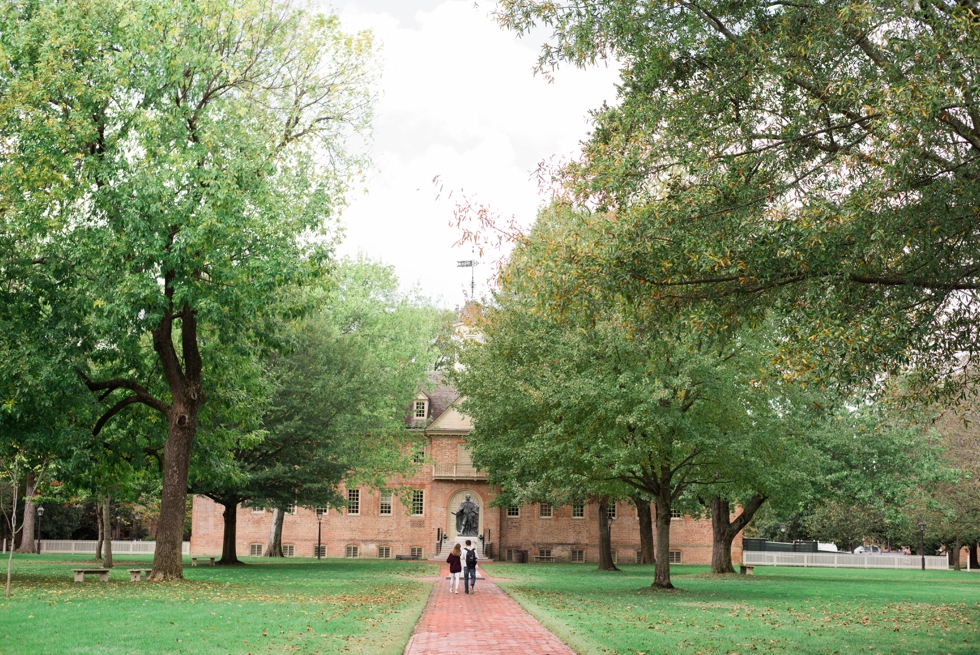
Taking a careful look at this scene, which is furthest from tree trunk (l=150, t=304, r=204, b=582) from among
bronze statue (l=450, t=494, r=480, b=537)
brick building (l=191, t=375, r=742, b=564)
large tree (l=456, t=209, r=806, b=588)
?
brick building (l=191, t=375, r=742, b=564)

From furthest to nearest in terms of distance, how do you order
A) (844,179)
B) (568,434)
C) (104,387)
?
1. (568,434)
2. (104,387)
3. (844,179)

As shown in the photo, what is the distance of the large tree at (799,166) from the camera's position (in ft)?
31.8

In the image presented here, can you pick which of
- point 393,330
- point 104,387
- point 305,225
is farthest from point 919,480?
point 104,387

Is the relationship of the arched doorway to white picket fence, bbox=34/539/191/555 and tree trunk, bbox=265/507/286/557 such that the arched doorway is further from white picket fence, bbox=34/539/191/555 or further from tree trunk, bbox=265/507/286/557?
white picket fence, bbox=34/539/191/555

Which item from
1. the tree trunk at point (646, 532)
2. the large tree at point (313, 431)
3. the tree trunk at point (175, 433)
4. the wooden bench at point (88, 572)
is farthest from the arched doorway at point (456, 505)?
the wooden bench at point (88, 572)

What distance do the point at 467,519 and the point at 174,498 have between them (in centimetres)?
2773

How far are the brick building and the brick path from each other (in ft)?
116

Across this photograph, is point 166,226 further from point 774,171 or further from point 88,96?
point 774,171

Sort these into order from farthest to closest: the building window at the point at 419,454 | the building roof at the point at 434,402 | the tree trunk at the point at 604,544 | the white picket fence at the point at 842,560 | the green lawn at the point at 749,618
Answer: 1. the building roof at the point at 434,402
2. the white picket fence at the point at 842,560
3. the building window at the point at 419,454
4. the tree trunk at the point at 604,544
5. the green lawn at the point at 749,618

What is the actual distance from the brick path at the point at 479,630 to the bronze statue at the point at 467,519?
89.3 ft

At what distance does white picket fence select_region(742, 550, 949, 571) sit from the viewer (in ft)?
191

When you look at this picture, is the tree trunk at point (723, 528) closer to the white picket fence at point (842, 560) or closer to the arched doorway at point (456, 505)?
the arched doorway at point (456, 505)

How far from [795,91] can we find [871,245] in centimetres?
253

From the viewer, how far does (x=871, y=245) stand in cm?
1005
